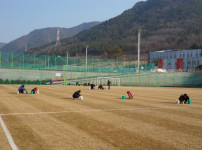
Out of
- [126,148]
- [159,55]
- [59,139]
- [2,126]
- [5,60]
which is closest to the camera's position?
[126,148]

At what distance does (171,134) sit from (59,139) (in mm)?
4118

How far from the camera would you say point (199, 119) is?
13289 millimetres

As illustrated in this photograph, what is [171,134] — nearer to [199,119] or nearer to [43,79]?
[199,119]

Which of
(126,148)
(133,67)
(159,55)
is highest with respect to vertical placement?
(159,55)

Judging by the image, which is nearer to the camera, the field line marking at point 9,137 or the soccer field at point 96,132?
the field line marking at point 9,137

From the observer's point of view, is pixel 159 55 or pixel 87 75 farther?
pixel 159 55

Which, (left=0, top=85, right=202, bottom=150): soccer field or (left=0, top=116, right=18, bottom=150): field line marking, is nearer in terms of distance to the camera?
(left=0, top=116, right=18, bottom=150): field line marking

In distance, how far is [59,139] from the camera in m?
8.62

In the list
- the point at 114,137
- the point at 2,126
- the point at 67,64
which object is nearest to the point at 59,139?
the point at 114,137

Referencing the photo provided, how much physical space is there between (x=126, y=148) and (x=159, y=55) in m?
120

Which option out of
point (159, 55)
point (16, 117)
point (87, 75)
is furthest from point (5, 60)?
point (159, 55)

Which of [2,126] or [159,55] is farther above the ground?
[159,55]

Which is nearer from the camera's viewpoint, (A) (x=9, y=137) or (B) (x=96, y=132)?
(A) (x=9, y=137)

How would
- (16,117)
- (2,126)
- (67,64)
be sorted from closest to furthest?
(2,126)
(16,117)
(67,64)
